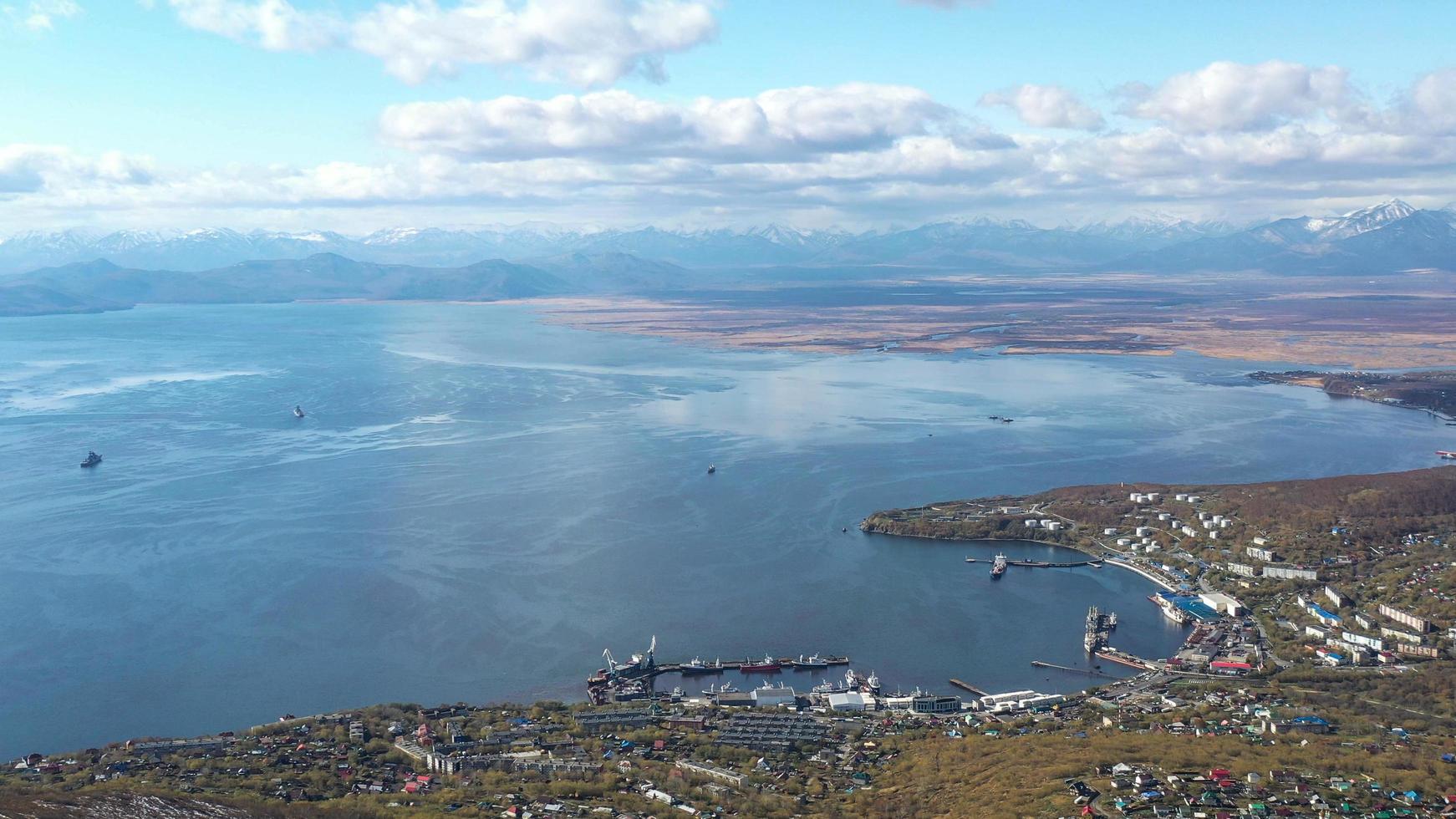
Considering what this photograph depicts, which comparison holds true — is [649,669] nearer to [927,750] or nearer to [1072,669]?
[927,750]

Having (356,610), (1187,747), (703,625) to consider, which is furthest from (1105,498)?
(356,610)

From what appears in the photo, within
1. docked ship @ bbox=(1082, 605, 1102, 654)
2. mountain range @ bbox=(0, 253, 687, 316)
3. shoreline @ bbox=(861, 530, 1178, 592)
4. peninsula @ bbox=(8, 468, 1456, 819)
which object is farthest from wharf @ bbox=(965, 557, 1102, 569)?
mountain range @ bbox=(0, 253, 687, 316)

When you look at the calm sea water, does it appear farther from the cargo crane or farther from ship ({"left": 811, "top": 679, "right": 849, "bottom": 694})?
ship ({"left": 811, "top": 679, "right": 849, "bottom": 694})

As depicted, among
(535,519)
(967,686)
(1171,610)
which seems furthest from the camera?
(535,519)

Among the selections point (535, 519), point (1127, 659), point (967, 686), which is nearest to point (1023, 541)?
point (1127, 659)

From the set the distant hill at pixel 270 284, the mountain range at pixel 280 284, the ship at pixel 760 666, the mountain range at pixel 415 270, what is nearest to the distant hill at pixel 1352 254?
the mountain range at pixel 415 270

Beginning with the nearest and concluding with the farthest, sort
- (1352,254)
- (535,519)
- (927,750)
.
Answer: (927,750)
(535,519)
(1352,254)
